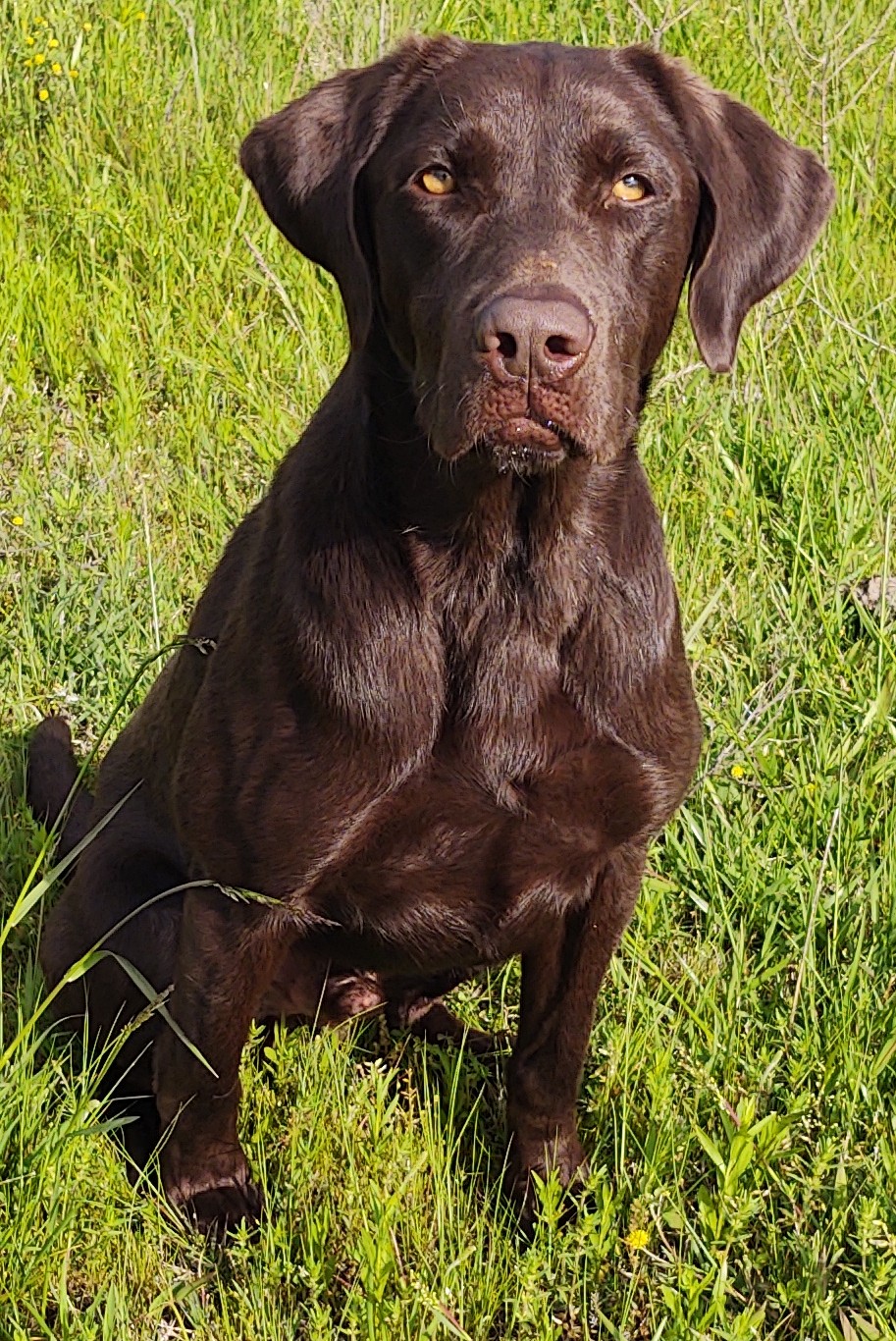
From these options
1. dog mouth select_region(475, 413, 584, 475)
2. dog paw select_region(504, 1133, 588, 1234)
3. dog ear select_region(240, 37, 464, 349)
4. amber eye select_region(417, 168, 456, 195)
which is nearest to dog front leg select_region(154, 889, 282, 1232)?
dog paw select_region(504, 1133, 588, 1234)

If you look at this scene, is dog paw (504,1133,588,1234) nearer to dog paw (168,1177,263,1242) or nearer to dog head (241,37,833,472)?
dog paw (168,1177,263,1242)

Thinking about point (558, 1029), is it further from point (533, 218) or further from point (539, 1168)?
point (533, 218)

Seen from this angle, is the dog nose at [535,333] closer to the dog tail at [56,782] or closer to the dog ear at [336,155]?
the dog ear at [336,155]

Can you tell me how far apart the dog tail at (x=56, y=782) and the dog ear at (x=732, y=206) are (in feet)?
4.57

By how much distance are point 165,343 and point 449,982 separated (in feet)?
6.43

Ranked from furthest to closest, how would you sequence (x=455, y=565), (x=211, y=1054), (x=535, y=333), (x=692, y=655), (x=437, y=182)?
(x=692, y=655) < (x=211, y=1054) < (x=455, y=565) < (x=437, y=182) < (x=535, y=333)

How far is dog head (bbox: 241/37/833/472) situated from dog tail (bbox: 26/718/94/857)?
1126 millimetres

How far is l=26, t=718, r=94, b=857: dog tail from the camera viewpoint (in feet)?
10.5

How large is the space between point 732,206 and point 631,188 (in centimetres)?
18

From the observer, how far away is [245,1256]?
260cm

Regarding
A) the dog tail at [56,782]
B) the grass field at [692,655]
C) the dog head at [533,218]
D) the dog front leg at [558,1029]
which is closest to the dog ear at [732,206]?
the dog head at [533,218]

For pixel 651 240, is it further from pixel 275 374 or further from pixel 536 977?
pixel 275 374

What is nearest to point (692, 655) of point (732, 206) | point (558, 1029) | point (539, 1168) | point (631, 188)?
point (558, 1029)

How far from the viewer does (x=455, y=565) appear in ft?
8.24
